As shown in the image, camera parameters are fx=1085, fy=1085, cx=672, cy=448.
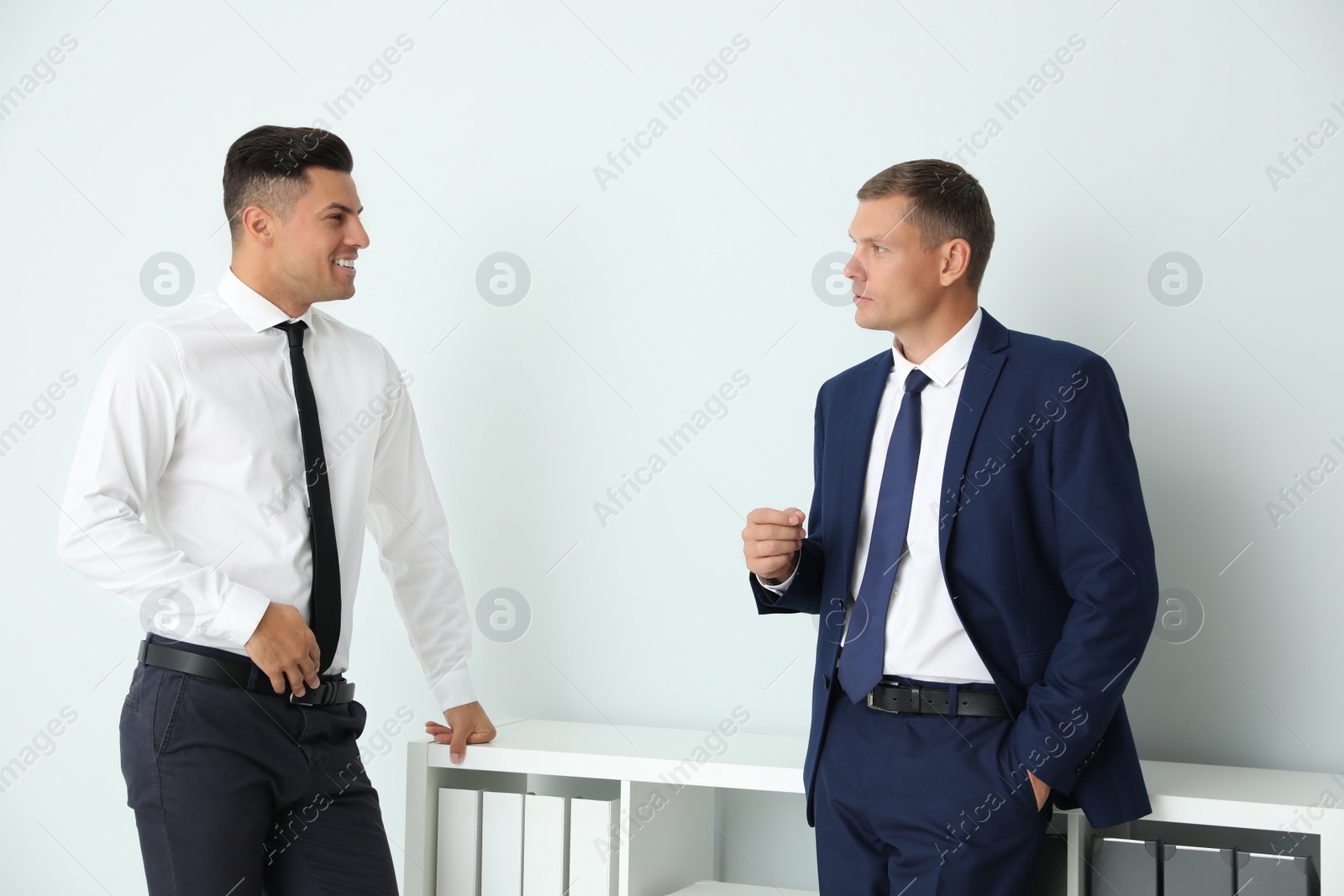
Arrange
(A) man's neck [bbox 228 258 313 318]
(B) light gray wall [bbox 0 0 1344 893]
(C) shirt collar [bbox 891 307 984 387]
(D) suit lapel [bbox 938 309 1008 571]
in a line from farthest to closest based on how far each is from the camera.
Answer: (B) light gray wall [bbox 0 0 1344 893]
(A) man's neck [bbox 228 258 313 318]
(C) shirt collar [bbox 891 307 984 387]
(D) suit lapel [bbox 938 309 1008 571]

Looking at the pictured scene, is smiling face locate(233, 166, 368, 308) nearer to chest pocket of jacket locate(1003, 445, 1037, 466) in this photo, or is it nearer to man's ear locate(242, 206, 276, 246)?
man's ear locate(242, 206, 276, 246)

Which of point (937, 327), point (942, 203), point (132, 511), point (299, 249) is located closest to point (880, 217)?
point (942, 203)

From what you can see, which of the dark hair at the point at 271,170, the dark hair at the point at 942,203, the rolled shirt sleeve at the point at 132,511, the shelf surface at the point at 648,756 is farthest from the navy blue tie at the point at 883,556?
the dark hair at the point at 271,170

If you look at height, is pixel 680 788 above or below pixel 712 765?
below

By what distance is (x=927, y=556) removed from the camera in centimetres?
172

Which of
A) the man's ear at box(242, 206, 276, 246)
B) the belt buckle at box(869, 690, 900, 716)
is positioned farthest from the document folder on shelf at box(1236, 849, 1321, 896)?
the man's ear at box(242, 206, 276, 246)

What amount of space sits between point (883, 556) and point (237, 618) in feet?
3.40

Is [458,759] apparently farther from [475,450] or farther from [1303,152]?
[1303,152]

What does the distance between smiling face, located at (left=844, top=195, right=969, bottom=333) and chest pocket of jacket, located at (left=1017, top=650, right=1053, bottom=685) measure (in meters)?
0.56

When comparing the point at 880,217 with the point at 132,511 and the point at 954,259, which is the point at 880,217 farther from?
the point at 132,511

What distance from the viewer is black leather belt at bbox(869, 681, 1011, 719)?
A: 165cm

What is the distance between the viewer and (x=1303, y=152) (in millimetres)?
2125

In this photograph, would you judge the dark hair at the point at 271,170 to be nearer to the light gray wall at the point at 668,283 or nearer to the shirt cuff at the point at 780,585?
the light gray wall at the point at 668,283

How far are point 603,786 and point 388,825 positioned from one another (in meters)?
→ 0.63
